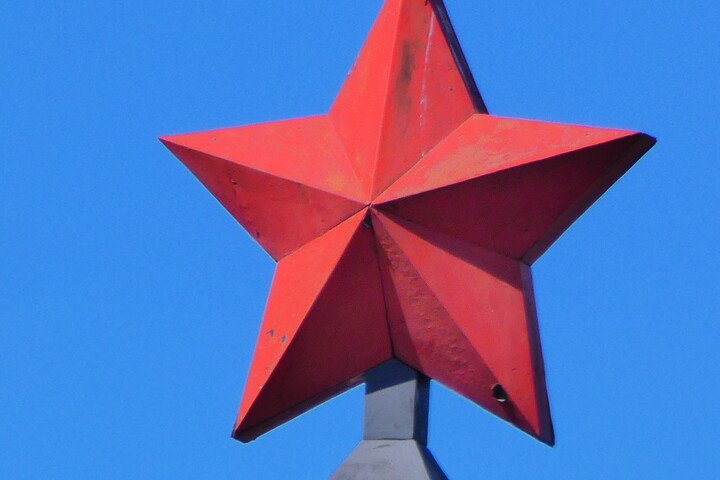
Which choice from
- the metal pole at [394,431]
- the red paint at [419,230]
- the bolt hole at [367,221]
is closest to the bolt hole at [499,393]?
the red paint at [419,230]

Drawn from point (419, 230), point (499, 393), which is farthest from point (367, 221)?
point (499, 393)

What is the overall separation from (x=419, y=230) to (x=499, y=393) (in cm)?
71

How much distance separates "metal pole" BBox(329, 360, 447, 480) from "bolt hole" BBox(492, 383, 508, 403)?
0.40 metres

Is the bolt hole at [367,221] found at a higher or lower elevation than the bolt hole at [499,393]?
higher

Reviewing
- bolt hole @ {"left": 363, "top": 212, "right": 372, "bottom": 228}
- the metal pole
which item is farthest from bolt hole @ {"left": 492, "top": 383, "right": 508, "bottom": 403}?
bolt hole @ {"left": 363, "top": 212, "right": 372, "bottom": 228}

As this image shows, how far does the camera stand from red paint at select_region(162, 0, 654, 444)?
197 inches

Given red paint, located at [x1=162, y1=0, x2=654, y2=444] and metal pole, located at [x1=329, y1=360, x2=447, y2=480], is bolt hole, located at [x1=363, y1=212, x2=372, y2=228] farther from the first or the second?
metal pole, located at [x1=329, y1=360, x2=447, y2=480]

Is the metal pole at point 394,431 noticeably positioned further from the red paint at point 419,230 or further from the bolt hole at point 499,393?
the bolt hole at point 499,393

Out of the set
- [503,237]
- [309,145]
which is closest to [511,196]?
[503,237]

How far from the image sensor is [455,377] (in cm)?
512

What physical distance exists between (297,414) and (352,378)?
0.27m

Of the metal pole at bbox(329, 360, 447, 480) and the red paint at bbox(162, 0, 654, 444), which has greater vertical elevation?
the red paint at bbox(162, 0, 654, 444)

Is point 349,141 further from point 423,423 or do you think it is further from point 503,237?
point 423,423

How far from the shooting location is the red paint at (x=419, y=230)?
16.4ft
